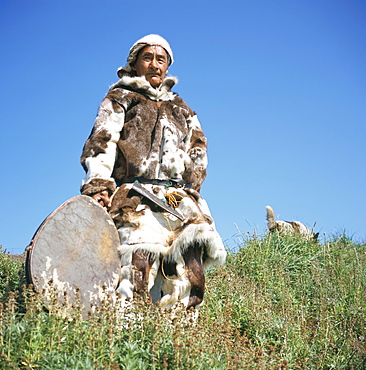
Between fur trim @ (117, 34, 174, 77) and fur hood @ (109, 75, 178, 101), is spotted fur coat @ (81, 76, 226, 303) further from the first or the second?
fur trim @ (117, 34, 174, 77)

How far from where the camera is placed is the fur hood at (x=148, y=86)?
18.3ft

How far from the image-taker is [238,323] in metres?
6.16

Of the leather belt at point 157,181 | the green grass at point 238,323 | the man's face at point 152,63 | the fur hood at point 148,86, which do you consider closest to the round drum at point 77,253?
the green grass at point 238,323

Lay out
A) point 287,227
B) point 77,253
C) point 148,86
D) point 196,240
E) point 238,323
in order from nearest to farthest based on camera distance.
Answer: point 77,253
point 196,240
point 148,86
point 238,323
point 287,227

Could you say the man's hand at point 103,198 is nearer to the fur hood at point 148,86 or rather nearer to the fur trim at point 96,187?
the fur trim at point 96,187

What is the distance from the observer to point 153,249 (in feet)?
16.2

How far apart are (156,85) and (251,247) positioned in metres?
3.49

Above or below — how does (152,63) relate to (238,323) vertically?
above

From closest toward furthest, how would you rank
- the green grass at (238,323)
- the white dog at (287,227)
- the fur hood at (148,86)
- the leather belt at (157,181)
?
the green grass at (238,323)
the leather belt at (157,181)
the fur hood at (148,86)
the white dog at (287,227)

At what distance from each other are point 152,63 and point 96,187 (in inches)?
56.0

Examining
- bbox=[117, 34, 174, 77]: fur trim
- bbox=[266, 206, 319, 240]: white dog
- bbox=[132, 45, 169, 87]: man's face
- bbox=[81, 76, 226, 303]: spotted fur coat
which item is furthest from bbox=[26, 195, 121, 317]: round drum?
bbox=[266, 206, 319, 240]: white dog

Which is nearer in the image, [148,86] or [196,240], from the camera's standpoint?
[196,240]

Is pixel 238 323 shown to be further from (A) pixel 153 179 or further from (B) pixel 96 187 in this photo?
(B) pixel 96 187

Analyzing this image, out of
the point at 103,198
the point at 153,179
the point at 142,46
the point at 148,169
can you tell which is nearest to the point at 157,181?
the point at 153,179
